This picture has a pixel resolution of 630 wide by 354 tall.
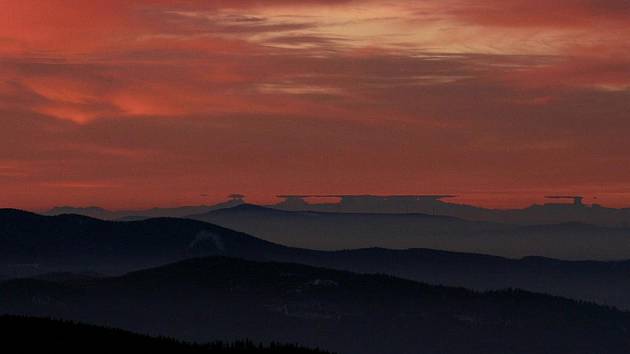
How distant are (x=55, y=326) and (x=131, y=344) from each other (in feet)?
41.5

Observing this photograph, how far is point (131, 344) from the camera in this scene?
183875mm

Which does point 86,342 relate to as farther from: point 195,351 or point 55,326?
point 195,351

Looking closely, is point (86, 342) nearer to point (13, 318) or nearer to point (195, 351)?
point (13, 318)

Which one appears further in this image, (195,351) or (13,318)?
(195,351)

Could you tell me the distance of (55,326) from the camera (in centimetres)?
17612

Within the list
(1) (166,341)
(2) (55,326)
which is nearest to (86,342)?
(2) (55,326)

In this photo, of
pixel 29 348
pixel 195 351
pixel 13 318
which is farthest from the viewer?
pixel 195 351

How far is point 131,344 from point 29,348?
2429cm

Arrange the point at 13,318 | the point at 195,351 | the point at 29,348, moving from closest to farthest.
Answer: the point at 29,348 → the point at 13,318 → the point at 195,351

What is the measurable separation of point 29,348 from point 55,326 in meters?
14.4

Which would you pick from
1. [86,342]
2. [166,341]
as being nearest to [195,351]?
[166,341]

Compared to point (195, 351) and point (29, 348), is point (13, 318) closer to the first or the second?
point (29, 348)

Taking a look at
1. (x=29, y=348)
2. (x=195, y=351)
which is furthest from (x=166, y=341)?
(x=29, y=348)

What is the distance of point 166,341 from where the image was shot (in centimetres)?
19612
